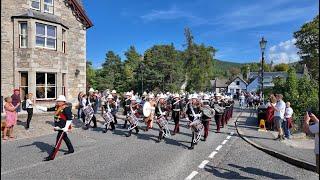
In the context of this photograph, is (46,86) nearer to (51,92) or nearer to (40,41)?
(51,92)

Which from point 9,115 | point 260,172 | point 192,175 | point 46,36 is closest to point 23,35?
point 46,36

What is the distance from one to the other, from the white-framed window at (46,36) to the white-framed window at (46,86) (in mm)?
1896

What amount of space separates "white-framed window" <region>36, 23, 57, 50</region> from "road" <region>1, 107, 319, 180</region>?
11221 millimetres

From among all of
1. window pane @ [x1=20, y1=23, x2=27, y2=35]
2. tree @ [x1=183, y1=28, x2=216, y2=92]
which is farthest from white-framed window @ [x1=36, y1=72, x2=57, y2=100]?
tree @ [x1=183, y1=28, x2=216, y2=92]

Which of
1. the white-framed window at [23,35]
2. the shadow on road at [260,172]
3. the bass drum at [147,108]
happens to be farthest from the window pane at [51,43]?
the shadow on road at [260,172]

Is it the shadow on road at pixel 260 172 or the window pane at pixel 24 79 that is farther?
the window pane at pixel 24 79

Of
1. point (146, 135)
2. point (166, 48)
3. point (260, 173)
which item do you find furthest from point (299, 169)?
point (166, 48)

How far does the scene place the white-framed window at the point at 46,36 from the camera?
2391 centimetres

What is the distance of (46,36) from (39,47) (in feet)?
3.01

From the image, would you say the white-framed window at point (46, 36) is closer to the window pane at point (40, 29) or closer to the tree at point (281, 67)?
the window pane at point (40, 29)

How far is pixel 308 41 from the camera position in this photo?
52594mm

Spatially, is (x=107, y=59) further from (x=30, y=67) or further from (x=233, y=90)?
(x=30, y=67)

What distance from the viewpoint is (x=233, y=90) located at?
346 feet

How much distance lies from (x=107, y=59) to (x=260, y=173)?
9198 cm
